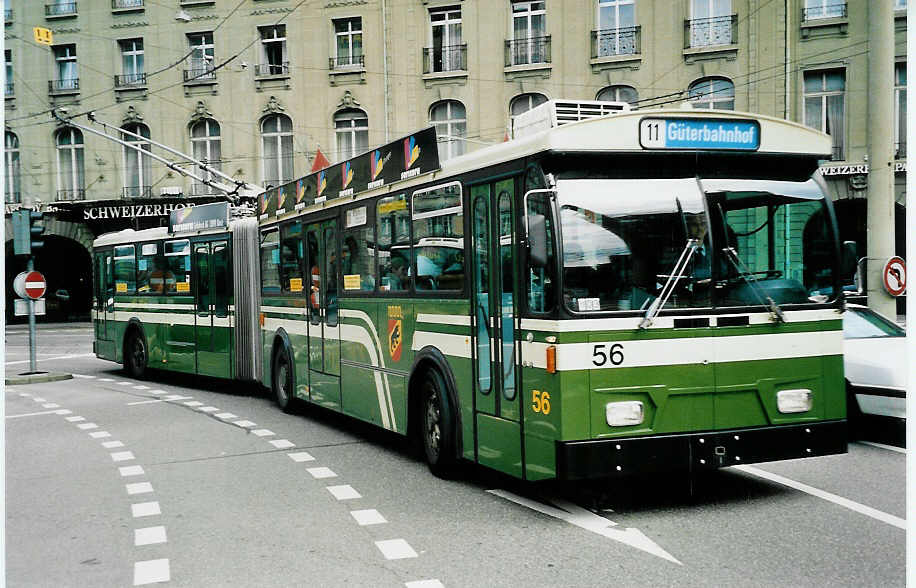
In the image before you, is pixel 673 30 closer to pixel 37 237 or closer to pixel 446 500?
pixel 37 237

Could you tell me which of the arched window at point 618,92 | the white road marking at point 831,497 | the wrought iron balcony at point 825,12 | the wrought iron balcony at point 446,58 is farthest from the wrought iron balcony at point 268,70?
the white road marking at point 831,497

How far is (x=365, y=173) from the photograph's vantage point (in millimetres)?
10492

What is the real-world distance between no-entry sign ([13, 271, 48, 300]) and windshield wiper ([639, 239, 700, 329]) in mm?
15168

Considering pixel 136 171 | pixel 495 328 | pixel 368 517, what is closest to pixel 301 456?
pixel 368 517

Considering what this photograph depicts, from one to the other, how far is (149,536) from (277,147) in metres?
31.3

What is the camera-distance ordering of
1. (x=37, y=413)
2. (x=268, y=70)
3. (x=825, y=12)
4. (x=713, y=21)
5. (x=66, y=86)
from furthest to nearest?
(x=66, y=86), (x=268, y=70), (x=713, y=21), (x=825, y=12), (x=37, y=413)

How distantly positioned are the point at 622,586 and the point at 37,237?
16.3 metres

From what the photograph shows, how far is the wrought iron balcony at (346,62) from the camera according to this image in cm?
3562

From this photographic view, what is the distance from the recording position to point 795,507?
Result: 24.1 ft

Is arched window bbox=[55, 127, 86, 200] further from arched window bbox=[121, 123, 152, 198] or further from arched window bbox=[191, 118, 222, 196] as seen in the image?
arched window bbox=[191, 118, 222, 196]

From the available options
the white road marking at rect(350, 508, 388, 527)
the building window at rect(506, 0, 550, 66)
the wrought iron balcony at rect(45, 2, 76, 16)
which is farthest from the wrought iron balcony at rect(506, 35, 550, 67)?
the white road marking at rect(350, 508, 388, 527)

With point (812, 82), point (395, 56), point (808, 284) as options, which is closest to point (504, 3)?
point (395, 56)

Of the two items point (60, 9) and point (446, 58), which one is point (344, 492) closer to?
point (446, 58)

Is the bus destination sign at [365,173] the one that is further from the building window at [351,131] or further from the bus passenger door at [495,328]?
the building window at [351,131]
